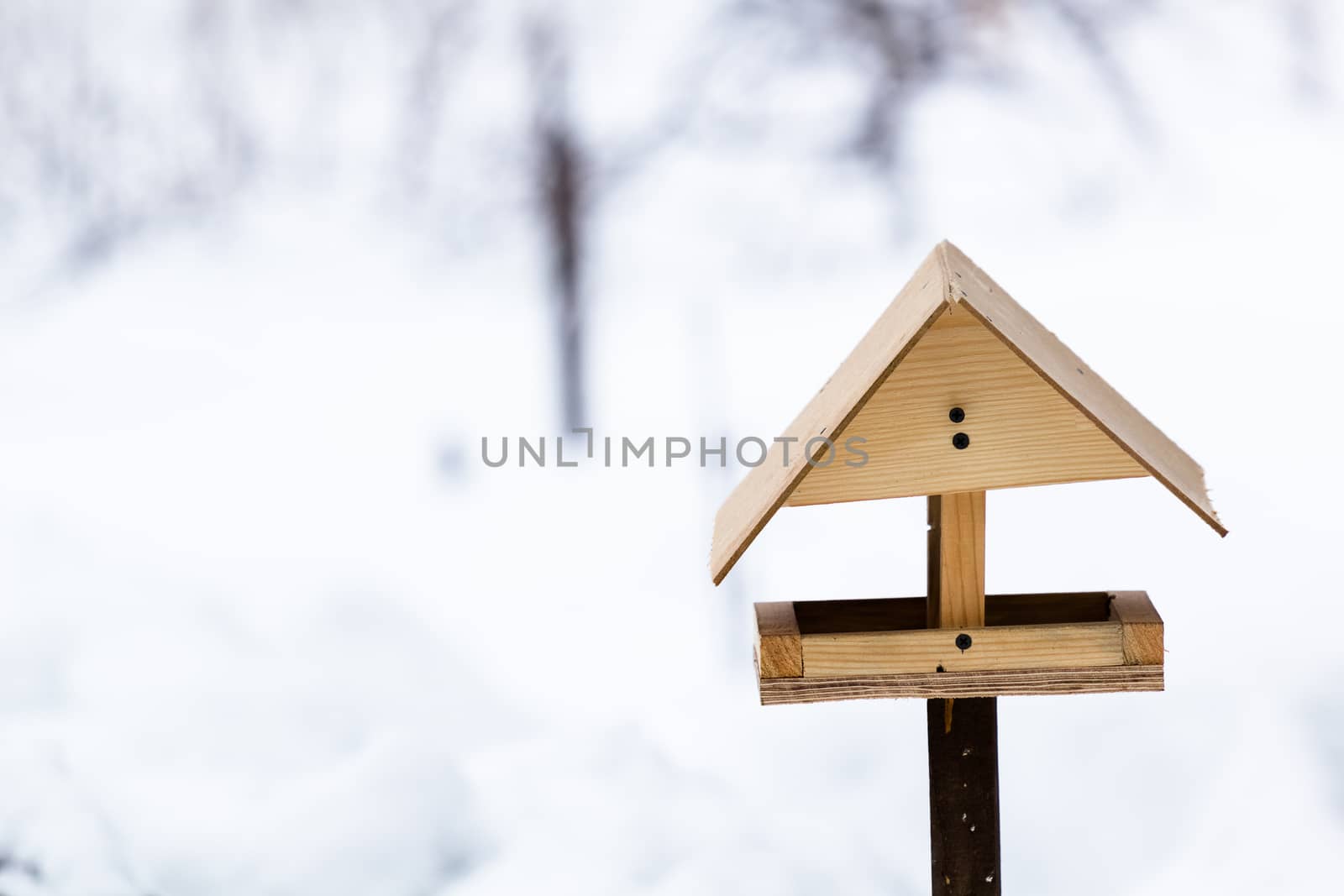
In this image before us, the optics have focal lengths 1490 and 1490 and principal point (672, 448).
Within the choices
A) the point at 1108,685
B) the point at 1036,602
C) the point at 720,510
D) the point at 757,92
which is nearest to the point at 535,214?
the point at 757,92

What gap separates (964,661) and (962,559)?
0.10 m

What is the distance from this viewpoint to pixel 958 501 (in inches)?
57.2

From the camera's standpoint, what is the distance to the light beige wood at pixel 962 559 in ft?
4.78

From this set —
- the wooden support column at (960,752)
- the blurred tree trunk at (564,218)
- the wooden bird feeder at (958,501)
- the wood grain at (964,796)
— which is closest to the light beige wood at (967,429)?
the wooden bird feeder at (958,501)

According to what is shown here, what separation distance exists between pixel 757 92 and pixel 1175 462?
113cm

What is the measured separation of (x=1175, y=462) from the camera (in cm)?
150

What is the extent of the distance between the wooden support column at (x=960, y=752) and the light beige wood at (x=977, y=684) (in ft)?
0.19

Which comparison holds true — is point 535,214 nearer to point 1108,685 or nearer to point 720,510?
point 720,510

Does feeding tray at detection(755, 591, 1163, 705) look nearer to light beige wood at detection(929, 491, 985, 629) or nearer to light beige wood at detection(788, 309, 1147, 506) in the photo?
light beige wood at detection(929, 491, 985, 629)

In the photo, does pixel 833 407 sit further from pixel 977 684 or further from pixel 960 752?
pixel 960 752

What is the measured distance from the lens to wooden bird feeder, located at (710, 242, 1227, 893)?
1.36m

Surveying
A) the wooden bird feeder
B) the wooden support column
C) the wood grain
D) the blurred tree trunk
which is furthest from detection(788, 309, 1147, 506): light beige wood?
the blurred tree trunk

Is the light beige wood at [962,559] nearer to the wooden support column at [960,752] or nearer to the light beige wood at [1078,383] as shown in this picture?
the wooden support column at [960,752]

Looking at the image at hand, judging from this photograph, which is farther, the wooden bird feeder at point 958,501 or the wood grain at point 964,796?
the wood grain at point 964,796
